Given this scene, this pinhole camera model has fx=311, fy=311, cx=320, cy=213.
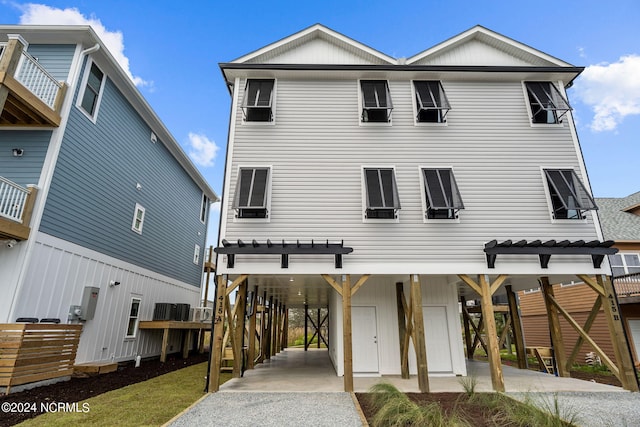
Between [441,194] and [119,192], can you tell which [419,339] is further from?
[119,192]

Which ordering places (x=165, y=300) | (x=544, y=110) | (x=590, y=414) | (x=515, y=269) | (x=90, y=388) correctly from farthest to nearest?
(x=165, y=300) → (x=544, y=110) → (x=515, y=269) → (x=90, y=388) → (x=590, y=414)

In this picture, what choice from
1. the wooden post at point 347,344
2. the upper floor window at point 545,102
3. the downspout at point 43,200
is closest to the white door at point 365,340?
the wooden post at point 347,344

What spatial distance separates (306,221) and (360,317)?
11.9ft

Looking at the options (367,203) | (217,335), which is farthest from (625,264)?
(217,335)

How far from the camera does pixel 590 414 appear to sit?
5.47 meters

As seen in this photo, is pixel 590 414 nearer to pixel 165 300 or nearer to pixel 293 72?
→ pixel 293 72

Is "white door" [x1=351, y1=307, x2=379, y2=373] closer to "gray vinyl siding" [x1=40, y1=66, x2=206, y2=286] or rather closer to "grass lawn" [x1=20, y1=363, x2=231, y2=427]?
"grass lawn" [x1=20, y1=363, x2=231, y2=427]

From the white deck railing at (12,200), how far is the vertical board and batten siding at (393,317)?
8.53 metres

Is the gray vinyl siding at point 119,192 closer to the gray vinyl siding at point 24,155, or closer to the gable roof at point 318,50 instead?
the gray vinyl siding at point 24,155

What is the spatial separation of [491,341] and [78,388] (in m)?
9.80

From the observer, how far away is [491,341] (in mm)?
7410

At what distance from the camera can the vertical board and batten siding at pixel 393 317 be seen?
9.30m

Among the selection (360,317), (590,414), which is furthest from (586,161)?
(360,317)

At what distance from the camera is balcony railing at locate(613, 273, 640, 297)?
12609mm
